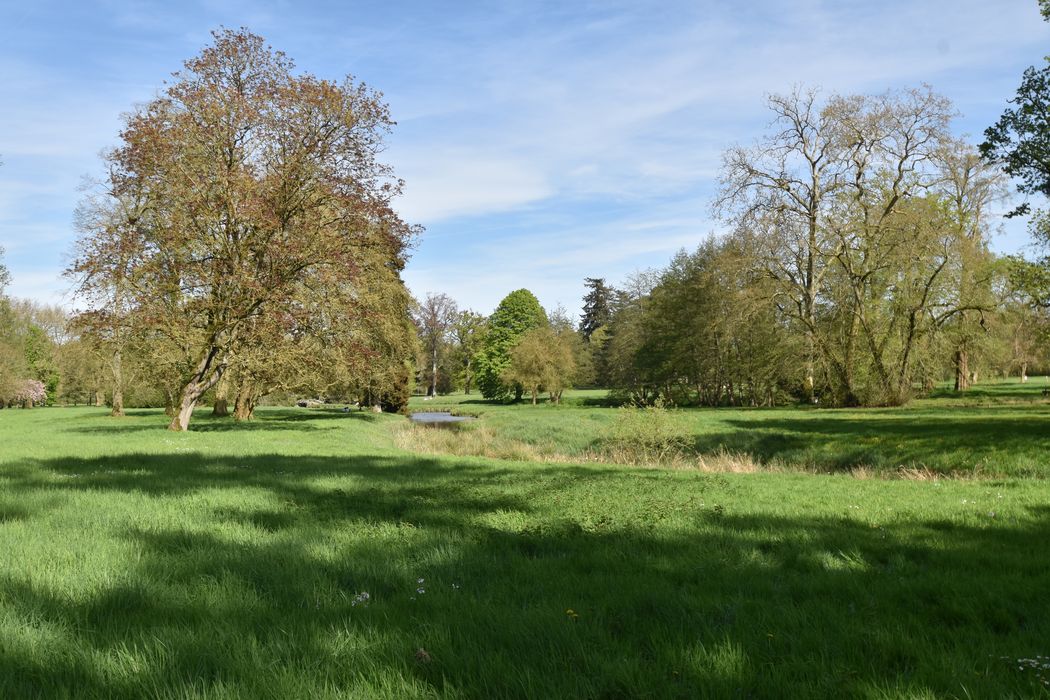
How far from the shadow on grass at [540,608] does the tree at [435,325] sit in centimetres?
8138

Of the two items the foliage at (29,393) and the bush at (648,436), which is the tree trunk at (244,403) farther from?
the foliage at (29,393)

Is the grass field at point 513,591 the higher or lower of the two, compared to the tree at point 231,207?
lower

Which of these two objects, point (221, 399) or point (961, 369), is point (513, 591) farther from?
point (961, 369)

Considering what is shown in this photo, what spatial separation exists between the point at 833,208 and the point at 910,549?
3468 cm

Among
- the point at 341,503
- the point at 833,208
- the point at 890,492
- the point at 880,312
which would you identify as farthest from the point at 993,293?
the point at 341,503

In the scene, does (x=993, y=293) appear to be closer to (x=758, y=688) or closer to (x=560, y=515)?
(x=560, y=515)

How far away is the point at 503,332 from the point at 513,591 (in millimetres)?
70778

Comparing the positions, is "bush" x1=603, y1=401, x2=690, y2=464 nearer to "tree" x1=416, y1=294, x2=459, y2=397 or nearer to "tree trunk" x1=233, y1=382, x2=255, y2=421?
"tree trunk" x1=233, y1=382, x2=255, y2=421

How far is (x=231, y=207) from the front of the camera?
72.6 ft

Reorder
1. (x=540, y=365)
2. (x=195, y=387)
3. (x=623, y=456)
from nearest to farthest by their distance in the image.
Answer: (x=623, y=456) < (x=195, y=387) < (x=540, y=365)

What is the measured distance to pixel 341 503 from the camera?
7.87 metres

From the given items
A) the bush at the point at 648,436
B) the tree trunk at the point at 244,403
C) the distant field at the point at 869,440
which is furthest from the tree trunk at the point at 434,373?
the bush at the point at 648,436

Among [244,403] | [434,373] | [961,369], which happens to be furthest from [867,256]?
[434,373]

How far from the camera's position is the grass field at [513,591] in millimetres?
3012
